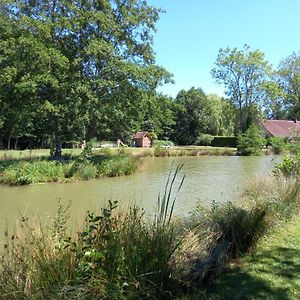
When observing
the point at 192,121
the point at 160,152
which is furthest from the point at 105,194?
the point at 192,121

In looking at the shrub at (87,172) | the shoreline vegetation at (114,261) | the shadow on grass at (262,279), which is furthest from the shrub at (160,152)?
the shoreline vegetation at (114,261)

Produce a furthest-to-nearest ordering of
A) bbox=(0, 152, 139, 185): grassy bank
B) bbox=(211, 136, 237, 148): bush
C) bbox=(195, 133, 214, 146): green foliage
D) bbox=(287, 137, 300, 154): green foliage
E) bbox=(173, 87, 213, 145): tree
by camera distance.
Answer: bbox=(173, 87, 213, 145): tree, bbox=(195, 133, 214, 146): green foliage, bbox=(211, 136, 237, 148): bush, bbox=(0, 152, 139, 185): grassy bank, bbox=(287, 137, 300, 154): green foliage

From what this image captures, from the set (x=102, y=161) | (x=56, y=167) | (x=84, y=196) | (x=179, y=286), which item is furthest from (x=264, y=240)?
(x=102, y=161)

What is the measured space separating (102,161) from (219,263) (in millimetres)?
17824

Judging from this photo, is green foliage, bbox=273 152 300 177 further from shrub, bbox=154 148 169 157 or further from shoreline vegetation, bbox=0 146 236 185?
shrub, bbox=154 148 169 157

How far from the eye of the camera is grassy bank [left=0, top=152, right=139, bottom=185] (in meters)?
18.9

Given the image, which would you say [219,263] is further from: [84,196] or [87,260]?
[84,196]

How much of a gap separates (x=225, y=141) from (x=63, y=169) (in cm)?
4345

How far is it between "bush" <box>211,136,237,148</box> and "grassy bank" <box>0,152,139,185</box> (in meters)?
38.1

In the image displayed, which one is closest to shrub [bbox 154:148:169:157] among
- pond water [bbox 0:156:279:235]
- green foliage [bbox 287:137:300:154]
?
pond water [bbox 0:156:279:235]

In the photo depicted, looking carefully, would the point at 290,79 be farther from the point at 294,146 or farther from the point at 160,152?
the point at 294,146

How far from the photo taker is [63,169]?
20.5m

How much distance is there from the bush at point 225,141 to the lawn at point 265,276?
53302 millimetres

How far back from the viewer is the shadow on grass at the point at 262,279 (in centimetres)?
448
